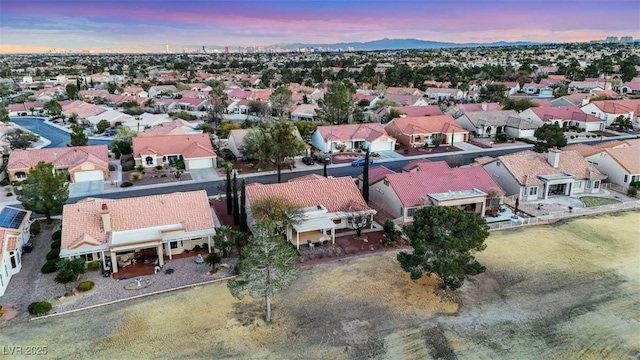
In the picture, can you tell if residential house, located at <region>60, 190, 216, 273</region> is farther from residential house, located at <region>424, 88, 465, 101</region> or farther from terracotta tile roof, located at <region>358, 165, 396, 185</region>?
residential house, located at <region>424, 88, 465, 101</region>

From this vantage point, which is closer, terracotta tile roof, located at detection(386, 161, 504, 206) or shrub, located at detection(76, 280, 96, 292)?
shrub, located at detection(76, 280, 96, 292)

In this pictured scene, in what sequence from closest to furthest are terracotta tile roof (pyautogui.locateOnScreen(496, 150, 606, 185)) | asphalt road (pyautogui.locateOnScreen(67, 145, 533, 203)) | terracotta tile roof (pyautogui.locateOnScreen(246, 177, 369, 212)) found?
terracotta tile roof (pyautogui.locateOnScreen(246, 177, 369, 212)), terracotta tile roof (pyautogui.locateOnScreen(496, 150, 606, 185)), asphalt road (pyautogui.locateOnScreen(67, 145, 533, 203))

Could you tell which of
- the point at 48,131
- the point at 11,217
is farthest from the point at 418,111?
the point at 11,217

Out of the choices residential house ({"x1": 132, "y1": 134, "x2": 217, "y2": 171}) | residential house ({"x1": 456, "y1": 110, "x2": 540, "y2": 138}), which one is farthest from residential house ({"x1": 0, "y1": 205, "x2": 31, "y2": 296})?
residential house ({"x1": 456, "y1": 110, "x2": 540, "y2": 138})

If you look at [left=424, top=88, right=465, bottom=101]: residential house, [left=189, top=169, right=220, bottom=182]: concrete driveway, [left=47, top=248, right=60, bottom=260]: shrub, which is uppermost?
[left=424, top=88, right=465, bottom=101]: residential house

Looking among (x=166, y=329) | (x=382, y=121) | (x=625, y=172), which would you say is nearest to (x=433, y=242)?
(x=166, y=329)

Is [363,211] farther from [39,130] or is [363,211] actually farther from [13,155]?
[39,130]
